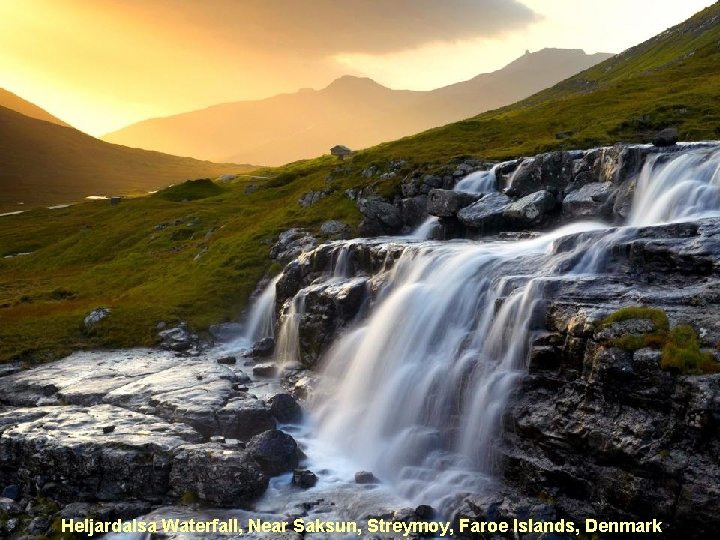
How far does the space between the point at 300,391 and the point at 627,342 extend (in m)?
18.7

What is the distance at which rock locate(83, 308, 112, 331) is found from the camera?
4284 centimetres

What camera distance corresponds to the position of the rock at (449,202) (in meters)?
42.2

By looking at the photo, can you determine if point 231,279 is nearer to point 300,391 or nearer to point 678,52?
point 300,391

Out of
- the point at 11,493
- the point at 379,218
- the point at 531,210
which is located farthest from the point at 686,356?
the point at 379,218

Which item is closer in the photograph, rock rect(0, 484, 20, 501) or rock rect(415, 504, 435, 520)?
rock rect(415, 504, 435, 520)

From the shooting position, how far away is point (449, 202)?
1663 inches

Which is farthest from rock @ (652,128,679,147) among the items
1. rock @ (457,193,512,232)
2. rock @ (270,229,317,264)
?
rock @ (270,229,317,264)

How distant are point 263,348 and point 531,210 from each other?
69.2 ft

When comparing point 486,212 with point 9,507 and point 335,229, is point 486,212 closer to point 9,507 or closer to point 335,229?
point 335,229

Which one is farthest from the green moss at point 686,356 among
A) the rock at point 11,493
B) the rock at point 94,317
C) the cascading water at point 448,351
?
the rock at point 94,317

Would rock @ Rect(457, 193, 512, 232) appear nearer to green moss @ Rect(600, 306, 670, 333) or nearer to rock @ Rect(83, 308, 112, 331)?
green moss @ Rect(600, 306, 670, 333)

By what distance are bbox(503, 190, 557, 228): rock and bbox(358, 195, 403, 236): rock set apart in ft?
42.3

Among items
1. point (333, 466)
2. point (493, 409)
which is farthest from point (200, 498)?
point (493, 409)

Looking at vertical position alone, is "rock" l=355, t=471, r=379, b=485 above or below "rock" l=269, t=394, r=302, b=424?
below
